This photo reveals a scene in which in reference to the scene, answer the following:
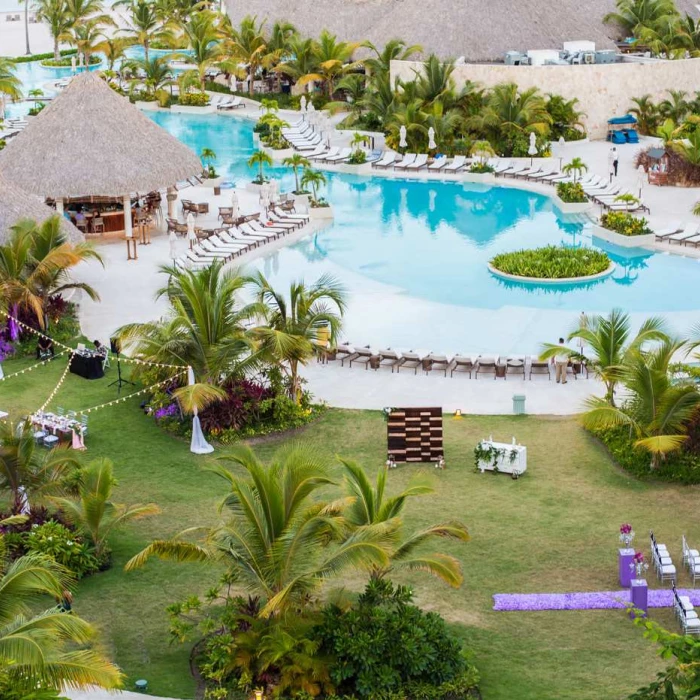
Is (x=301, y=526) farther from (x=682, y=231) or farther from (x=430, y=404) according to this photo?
(x=682, y=231)

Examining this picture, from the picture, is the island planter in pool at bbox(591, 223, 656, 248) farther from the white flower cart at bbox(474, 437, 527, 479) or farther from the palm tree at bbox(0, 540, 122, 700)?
the palm tree at bbox(0, 540, 122, 700)

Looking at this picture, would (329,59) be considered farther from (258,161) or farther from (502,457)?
(502,457)

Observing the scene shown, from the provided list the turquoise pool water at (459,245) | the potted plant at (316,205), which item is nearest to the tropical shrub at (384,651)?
the turquoise pool water at (459,245)

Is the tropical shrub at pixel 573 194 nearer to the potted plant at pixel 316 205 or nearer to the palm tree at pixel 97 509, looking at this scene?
the potted plant at pixel 316 205

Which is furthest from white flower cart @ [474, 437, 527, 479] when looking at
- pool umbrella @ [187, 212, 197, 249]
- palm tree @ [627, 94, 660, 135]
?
palm tree @ [627, 94, 660, 135]

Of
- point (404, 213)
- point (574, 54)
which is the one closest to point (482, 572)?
point (404, 213)
